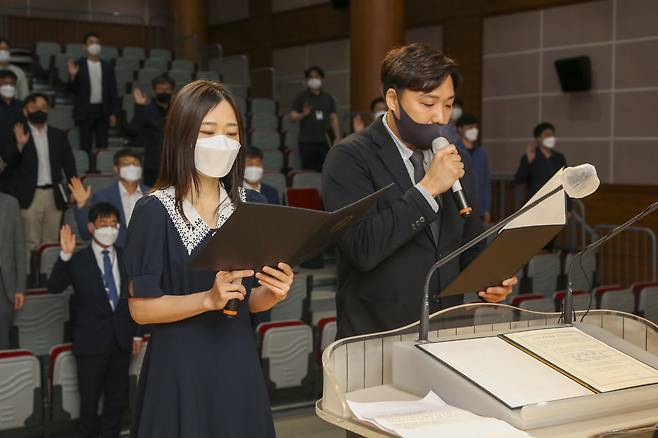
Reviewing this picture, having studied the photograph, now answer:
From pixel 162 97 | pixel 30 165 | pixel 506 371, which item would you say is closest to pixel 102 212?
pixel 30 165

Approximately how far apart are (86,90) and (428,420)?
879 centimetres

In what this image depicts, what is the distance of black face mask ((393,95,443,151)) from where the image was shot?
95.0 inches

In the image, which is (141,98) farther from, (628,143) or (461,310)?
(461,310)

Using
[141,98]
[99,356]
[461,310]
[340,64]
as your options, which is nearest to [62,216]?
[141,98]

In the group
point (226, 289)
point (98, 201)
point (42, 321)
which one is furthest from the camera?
point (98, 201)

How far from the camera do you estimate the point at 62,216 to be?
25.6 ft

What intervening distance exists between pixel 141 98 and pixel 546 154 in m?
4.05

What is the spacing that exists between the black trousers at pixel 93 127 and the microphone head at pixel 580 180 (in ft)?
28.1

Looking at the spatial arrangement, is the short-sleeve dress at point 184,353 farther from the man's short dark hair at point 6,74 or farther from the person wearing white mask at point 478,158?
the person wearing white mask at point 478,158

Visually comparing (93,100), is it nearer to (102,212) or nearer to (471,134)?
(471,134)

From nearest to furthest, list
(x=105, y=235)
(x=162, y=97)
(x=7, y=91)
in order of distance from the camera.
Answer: (x=105, y=235) → (x=7, y=91) → (x=162, y=97)

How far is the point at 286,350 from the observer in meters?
5.60

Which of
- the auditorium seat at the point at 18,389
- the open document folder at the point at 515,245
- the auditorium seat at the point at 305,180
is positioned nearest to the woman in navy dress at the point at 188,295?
the open document folder at the point at 515,245

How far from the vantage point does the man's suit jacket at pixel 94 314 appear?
16.2 ft
